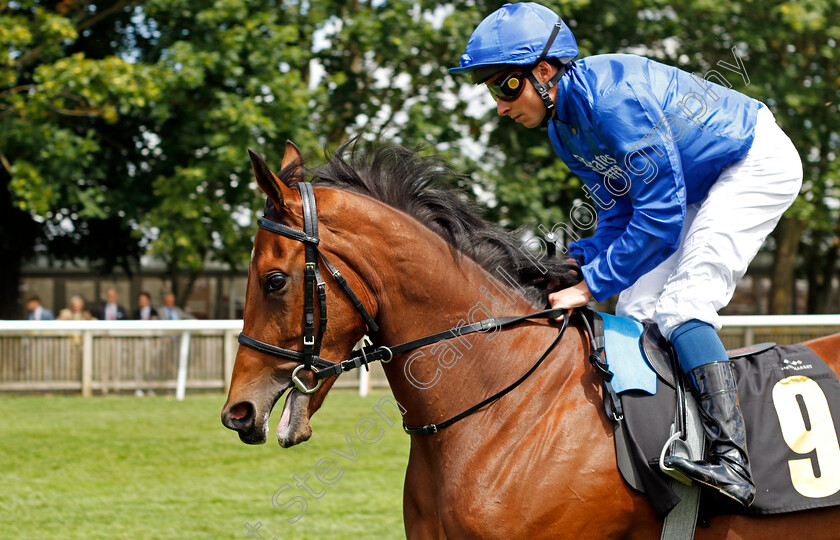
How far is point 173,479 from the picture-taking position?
6621 millimetres

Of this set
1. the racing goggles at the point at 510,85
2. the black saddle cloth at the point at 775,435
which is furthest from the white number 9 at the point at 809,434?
the racing goggles at the point at 510,85

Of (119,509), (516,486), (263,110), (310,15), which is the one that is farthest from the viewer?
(310,15)

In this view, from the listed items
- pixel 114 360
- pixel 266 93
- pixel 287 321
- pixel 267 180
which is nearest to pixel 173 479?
pixel 287 321

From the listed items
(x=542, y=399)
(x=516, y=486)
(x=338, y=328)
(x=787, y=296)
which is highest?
(x=338, y=328)

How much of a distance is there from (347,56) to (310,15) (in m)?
1.02

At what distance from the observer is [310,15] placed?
12812 mm

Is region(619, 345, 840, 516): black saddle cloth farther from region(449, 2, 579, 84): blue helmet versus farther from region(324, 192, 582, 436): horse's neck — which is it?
region(449, 2, 579, 84): blue helmet

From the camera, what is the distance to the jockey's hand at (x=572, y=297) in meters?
2.66

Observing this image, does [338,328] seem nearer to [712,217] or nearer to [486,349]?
[486,349]

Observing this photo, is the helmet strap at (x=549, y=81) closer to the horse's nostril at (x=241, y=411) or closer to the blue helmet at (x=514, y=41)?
the blue helmet at (x=514, y=41)

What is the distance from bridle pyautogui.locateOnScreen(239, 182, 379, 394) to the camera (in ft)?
7.89

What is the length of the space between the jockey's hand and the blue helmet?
2.52 ft

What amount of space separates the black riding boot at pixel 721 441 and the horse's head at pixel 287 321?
1.09 m

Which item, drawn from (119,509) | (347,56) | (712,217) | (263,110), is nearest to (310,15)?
(347,56)
